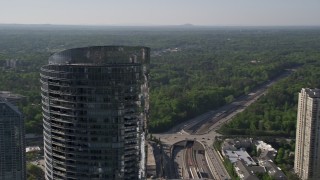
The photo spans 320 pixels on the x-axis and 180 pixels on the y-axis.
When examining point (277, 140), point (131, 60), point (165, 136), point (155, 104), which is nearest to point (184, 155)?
point (165, 136)

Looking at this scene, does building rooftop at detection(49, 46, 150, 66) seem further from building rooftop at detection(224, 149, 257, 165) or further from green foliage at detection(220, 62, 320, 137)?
green foliage at detection(220, 62, 320, 137)

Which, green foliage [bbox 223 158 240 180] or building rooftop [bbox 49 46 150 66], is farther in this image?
green foliage [bbox 223 158 240 180]

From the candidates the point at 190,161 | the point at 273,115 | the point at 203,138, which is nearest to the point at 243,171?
the point at 190,161

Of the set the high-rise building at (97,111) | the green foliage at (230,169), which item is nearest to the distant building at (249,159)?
the green foliage at (230,169)

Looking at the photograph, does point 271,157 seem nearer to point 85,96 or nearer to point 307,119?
point 307,119

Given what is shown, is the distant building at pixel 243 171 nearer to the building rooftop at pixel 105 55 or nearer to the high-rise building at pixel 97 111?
the high-rise building at pixel 97 111

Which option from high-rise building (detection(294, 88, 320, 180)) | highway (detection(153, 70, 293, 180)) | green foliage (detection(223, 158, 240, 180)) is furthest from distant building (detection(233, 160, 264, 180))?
high-rise building (detection(294, 88, 320, 180))
